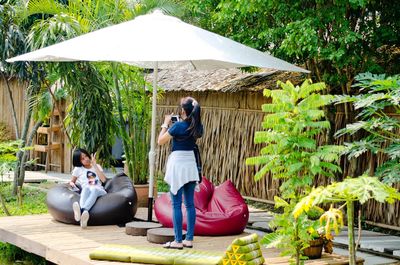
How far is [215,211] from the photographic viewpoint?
8.56 m

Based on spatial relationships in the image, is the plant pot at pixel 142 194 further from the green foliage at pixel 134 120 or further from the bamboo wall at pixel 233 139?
the bamboo wall at pixel 233 139

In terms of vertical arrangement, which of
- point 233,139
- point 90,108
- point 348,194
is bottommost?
point 348,194

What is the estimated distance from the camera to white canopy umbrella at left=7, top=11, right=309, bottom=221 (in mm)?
7434

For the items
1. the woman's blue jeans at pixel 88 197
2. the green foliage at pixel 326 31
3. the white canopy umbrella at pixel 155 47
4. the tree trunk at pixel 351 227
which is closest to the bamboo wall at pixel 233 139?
the green foliage at pixel 326 31

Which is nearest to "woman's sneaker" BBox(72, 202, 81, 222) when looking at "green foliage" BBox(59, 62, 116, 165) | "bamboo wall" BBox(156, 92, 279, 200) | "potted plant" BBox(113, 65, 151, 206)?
"potted plant" BBox(113, 65, 151, 206)

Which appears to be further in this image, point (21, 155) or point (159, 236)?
point (21, 155)

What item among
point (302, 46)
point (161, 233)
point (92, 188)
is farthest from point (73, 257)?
point (302, 46)

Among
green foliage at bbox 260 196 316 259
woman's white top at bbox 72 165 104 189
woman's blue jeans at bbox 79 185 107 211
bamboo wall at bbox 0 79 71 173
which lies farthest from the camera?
bamboo wall at bbox 0 79 71 173

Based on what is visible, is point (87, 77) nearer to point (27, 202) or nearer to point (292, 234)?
point (27, 202)

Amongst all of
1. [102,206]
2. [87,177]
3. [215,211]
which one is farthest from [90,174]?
[215,211]

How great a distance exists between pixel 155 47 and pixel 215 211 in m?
2.10

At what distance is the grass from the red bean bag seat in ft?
4.76

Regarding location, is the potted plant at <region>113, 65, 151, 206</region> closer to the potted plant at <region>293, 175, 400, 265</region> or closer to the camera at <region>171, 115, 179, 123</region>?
the camera at <region>171, 115, 179, 123</region>

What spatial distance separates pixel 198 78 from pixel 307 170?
7.38m
